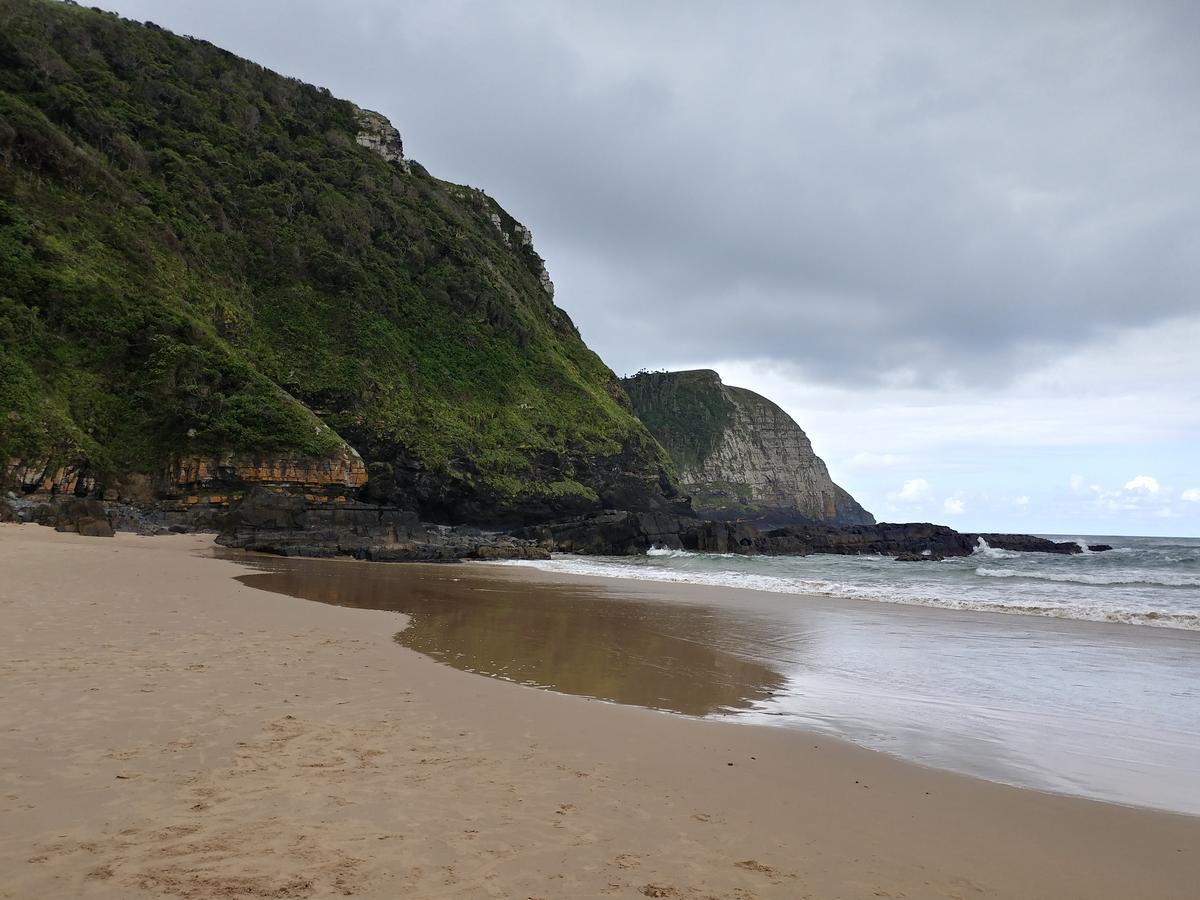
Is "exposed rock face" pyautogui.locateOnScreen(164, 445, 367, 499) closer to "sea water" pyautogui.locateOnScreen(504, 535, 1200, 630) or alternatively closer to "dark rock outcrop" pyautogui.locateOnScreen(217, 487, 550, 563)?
"dark rock outcrop" pyautogui.locateOnScreen(217, 487, 550, 563)

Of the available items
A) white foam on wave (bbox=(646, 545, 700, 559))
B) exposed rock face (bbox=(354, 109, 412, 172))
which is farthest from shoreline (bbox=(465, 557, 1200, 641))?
exposed rock face (bbox=(354, 109, 412, 172))

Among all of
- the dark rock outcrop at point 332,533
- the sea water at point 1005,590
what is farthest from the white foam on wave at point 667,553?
the dark rock outcrop at point 332,533

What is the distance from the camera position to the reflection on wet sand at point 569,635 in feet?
27.4

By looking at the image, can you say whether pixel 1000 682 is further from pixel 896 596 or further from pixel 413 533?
pixel 413 533

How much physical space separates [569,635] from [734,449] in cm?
12516

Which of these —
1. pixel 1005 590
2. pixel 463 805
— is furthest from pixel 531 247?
pixel 463 805

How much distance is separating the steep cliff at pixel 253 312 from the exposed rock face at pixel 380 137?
26 centimetres

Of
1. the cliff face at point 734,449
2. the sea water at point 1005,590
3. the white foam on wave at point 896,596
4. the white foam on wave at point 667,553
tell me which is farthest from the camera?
the cliff face at point 734,449

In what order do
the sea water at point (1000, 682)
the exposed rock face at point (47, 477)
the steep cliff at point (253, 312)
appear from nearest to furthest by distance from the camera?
the sea water at point (1000, 682) → the exposed rock face at point (47, 477) → the steep cliff at point (253, 312)

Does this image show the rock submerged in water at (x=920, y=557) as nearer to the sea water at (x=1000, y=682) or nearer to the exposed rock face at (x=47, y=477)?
the sea water at (x=1000, y=682)

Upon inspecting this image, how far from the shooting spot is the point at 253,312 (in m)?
49.0

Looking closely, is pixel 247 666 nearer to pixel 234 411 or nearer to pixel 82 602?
pixel 82 602

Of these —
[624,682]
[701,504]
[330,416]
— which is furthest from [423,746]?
[701,504]

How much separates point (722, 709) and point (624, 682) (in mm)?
1573
